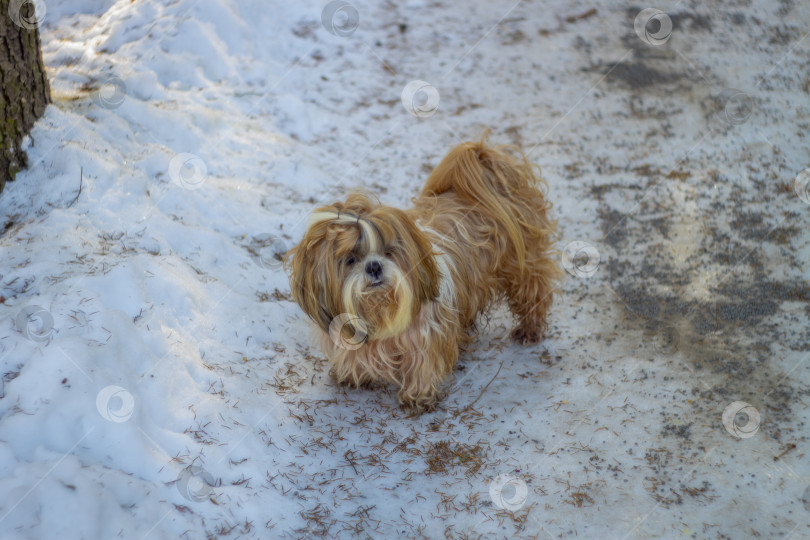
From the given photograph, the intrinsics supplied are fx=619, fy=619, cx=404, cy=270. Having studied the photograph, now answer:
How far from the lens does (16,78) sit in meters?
4.98

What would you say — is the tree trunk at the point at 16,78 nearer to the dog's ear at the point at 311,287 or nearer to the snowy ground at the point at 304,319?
the snowy ground at the point at 304,319

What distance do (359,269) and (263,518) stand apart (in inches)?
60.0

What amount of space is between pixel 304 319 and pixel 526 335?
1.88m

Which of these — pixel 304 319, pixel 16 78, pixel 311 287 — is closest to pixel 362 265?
pixel 311 287

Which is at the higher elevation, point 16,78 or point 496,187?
point 16,78

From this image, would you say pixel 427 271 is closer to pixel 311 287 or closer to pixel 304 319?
pixel 311 287

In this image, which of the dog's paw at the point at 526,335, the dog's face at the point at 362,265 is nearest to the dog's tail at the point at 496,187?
the dog's paw at the point at 526,335

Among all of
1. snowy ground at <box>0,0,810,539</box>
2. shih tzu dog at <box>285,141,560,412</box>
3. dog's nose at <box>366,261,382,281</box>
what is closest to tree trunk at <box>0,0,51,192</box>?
snowy ground at <box>0,0,810,539</box>

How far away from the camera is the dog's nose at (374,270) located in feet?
12.2

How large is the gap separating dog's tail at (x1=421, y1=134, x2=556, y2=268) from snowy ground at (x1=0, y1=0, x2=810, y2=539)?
1.08m

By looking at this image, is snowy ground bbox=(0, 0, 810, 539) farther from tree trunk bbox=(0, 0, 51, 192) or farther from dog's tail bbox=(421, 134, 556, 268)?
dog's tail bbox=(421, 134, 556, 268)

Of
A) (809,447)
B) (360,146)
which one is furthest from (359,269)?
(360,146)

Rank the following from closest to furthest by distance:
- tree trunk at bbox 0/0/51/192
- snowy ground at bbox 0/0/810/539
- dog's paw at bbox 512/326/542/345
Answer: snowy ground at bbox 0/0/810/539 < tree trunk at bbox 0/0/51/192 < dog's paw at bbox 512/326/542/345

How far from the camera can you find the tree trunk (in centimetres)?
481
